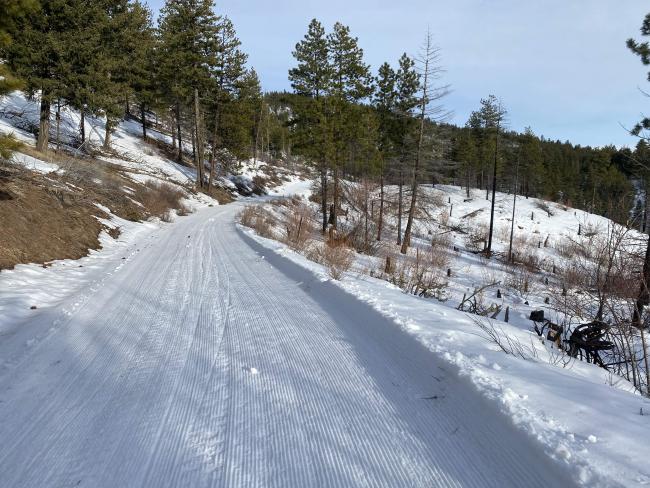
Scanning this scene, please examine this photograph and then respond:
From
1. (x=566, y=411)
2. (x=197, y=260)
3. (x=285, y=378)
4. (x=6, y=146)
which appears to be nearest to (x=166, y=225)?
(x=197, y=260)

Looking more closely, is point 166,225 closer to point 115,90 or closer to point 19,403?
point 115,90

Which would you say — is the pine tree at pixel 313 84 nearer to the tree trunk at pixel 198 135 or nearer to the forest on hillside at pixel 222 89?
the forest on hillside at pixel 222 89

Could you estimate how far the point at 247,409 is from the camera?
3135 millimetres

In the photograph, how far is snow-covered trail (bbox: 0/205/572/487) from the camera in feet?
7.95

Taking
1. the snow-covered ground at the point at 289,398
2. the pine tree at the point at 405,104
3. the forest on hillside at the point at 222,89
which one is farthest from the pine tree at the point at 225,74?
the snow-covered ground at the point at 289,398

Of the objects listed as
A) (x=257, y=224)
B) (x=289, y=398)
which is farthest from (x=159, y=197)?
(x=289, y=398)

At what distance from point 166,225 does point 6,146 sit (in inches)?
425

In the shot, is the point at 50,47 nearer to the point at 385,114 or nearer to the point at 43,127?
the point at 43,127

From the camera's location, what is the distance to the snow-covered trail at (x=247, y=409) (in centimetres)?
242

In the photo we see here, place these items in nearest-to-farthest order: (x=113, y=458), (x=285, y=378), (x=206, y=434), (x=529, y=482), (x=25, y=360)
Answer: (x=529, y=482) → (x=113, y=458) → (x=206, y=434) → (x=285, y=378) → (x=25, y=360)

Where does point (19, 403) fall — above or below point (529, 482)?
below

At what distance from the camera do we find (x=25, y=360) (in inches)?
165

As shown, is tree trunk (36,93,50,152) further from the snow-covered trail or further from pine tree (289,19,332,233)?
the snow-covered trail

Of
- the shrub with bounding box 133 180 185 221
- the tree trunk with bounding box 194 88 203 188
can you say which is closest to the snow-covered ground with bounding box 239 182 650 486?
the shrub with bounding box 133 180 185 221
